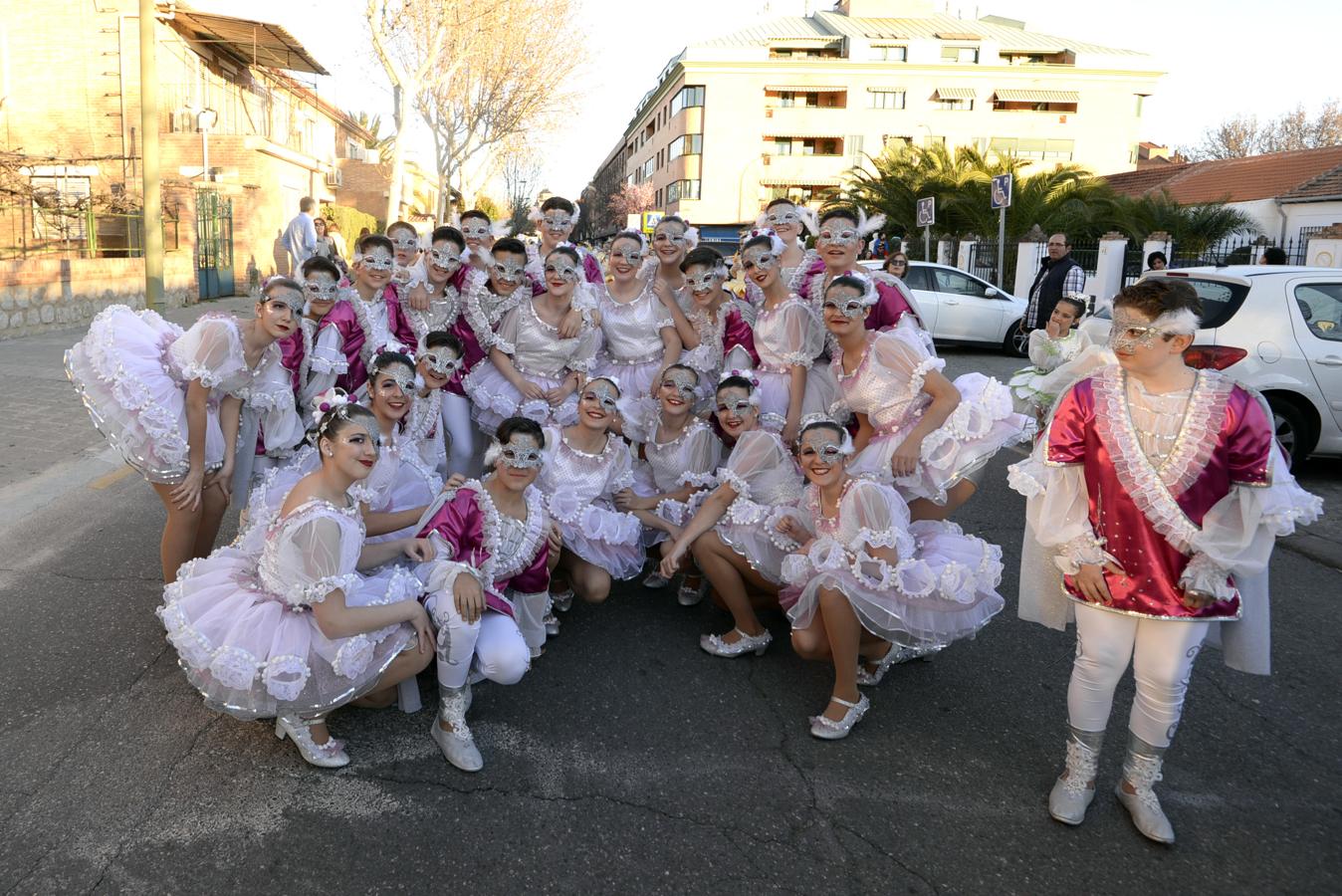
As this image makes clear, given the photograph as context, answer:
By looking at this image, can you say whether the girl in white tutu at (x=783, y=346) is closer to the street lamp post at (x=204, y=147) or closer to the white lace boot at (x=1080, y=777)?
the white lace boot at (x=1080, y=777)

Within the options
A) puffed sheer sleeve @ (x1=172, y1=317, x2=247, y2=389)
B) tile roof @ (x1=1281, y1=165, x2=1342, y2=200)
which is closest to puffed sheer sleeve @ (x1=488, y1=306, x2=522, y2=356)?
puffed sheer sleeve @ (x1=172, y1=317, x2=247, y2=389)

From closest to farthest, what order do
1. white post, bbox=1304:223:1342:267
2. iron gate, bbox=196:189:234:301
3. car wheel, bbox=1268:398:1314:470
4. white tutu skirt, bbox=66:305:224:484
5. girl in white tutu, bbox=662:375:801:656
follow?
white tutu skirt, bbox=66:305:224:484 < girl in white tutu, bbox=662:375:801:656 < car wheel, bbox=1268:398:1314:470 < white post, bbox=1304:223:1342:267 < iron gate, bbox=196:189:234:301

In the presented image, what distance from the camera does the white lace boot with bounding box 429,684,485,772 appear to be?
344cm

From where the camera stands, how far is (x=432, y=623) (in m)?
3.59

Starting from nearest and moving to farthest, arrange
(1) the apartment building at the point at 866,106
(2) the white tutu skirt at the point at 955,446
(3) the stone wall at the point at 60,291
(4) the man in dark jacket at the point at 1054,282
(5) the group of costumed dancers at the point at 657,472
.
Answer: (5) the group of costumed dancers at the point at 657,472 → (2) the white tutu skirt at the point at 955,446 → (4) the man in dark jacket at the point at 1054,282 → (3) the stone wall at the point at 60,291 → (1) the apartment building at the point at 866,106

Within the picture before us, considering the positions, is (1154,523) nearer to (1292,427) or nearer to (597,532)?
(597,532)

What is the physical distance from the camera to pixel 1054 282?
10.6 metres

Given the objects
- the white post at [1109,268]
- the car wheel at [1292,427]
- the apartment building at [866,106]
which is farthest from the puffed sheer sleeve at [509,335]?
the apartment building at [866,106]

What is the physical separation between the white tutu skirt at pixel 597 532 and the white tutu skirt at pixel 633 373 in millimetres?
1058

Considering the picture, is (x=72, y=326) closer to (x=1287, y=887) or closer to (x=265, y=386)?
(x=265, y=386)

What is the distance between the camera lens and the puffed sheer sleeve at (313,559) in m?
3.26

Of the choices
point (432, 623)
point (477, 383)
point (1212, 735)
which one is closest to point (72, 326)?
point (477, 383)

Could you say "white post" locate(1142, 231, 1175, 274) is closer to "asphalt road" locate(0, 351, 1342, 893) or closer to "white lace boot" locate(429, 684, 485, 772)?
"asphalt road" locate(0, 351, 1342, 893)

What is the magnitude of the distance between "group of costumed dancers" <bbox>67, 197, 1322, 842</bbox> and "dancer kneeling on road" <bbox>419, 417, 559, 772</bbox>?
1cm
